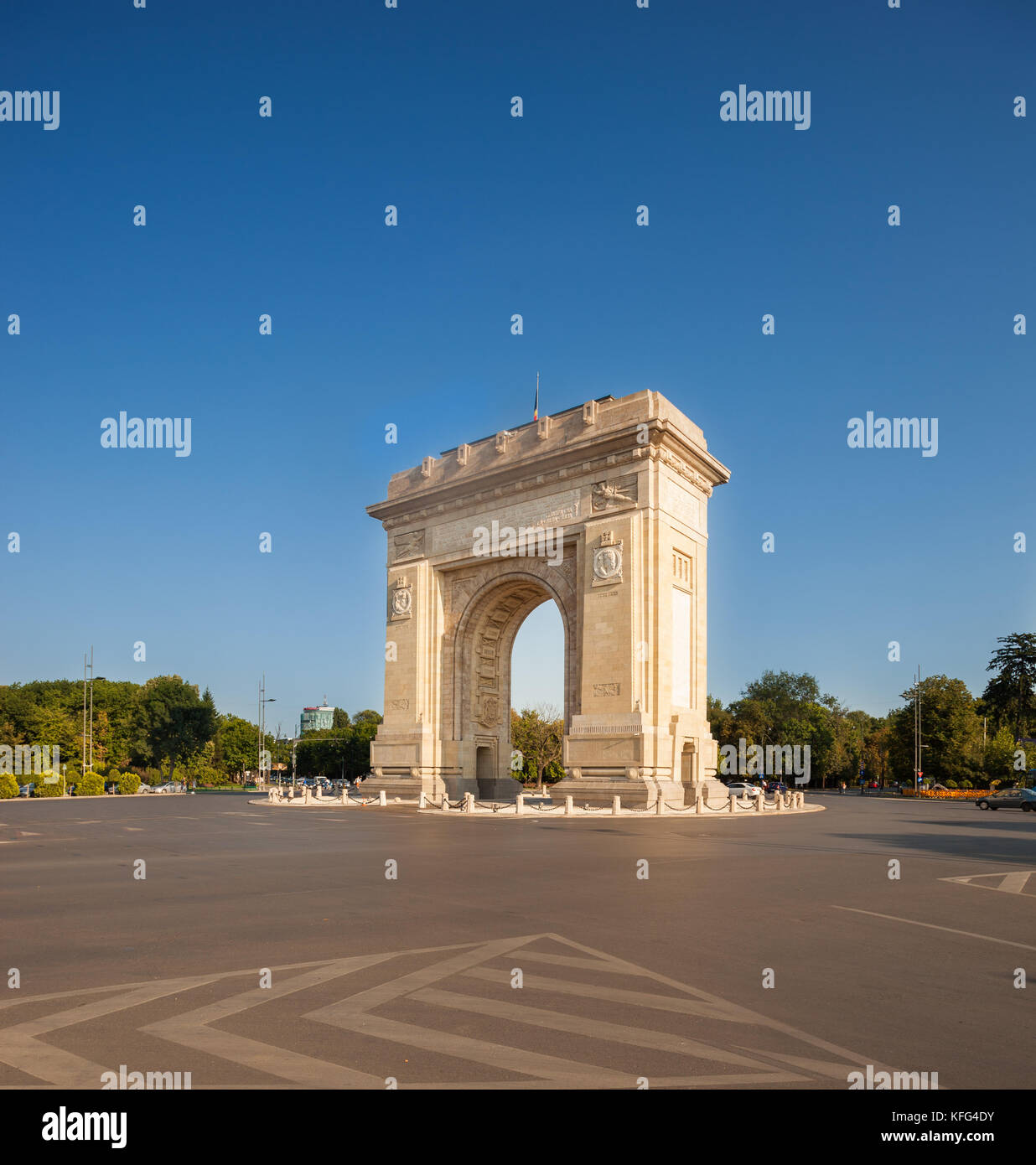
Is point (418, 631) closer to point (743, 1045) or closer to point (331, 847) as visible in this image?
point (331, 847)

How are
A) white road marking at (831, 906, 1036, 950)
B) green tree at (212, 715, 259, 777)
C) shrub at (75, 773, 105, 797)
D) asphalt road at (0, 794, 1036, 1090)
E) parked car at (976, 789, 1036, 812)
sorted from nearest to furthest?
1. asphalt road at (0, 794, 1036, 1090)
2. white road marking at (831, 906, 1036, 950)
3. parked car at (976, 789, 1036, 812)
4. shrub at (75, 773, 105, 797)
5. green tree at (212, 715, 259, 777)

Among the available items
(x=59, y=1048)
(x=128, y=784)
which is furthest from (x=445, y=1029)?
(x=128, y=784)

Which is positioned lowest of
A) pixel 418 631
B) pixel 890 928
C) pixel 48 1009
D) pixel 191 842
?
pixel 191 842

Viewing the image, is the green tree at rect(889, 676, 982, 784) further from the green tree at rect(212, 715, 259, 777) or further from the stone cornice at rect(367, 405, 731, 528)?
the green tree at rect(212, 715, 259, 777)

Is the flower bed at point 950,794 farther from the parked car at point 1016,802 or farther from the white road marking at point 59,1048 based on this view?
the white road marking at point 59,1048

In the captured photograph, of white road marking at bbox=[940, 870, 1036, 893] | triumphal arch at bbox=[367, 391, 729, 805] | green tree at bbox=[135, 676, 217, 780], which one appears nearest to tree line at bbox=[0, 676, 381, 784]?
green tree at bbox=[135, 676, 217, 780]

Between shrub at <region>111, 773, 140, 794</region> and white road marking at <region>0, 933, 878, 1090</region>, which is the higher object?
white road marking at <region>0, 933, 878, 1090</region>

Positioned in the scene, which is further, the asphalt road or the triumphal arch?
the triumphal arch
